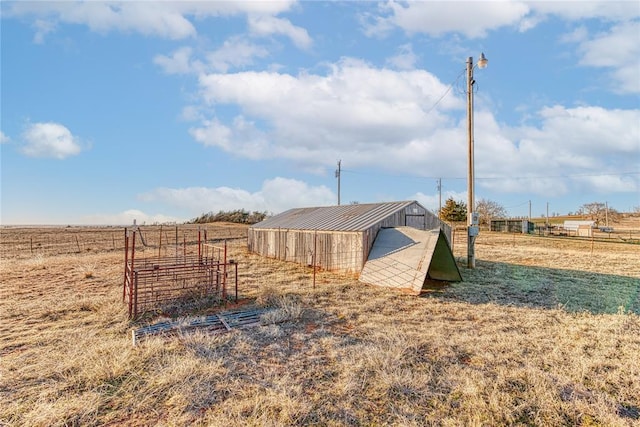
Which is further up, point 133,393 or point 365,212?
point 365,212

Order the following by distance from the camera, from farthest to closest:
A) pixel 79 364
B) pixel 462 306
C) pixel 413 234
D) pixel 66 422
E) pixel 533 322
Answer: pixel 413 234, pixel 462 306, pixel 533 322, pixel 79 364, pixel 66 422

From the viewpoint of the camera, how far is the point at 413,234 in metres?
12.0

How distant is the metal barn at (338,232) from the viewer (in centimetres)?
1268

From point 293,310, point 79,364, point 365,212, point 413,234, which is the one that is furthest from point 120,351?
point 365,212

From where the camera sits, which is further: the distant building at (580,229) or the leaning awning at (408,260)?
the distant building at (580,229)

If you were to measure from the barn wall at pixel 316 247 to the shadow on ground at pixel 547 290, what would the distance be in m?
3.12

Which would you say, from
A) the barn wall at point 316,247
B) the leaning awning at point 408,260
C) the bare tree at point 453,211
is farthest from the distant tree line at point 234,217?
the leaning awning at point 408,260

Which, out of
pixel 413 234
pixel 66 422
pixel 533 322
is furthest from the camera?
pixel 413 234

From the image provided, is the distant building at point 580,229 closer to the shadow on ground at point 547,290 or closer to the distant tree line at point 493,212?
the distant tree line at point 493,212

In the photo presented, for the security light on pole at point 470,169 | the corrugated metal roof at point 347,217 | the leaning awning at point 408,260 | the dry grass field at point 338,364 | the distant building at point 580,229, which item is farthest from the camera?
the distant building at point 580,229

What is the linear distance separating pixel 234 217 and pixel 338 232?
4992 centimetres

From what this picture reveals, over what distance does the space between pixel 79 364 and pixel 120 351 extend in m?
0.57

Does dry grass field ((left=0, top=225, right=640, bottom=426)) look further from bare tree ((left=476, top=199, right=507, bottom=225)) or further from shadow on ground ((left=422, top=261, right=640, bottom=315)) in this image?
bare tree ((left=476, top=199, right=507, bottom=225))

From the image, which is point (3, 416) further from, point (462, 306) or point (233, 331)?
point (462, 306)
